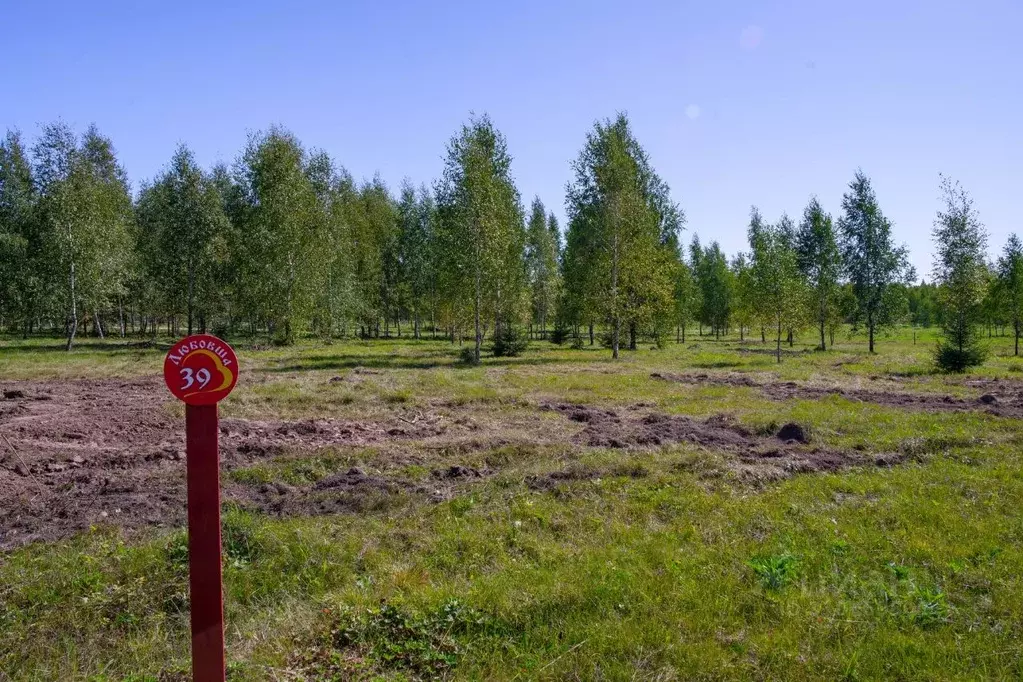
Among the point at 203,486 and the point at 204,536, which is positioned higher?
the point at 203,486

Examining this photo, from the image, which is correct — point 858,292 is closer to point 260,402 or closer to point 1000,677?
point 260,402

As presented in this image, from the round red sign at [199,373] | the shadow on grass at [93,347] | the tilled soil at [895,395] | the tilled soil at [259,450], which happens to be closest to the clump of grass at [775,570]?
the tilled soil at [259,450]

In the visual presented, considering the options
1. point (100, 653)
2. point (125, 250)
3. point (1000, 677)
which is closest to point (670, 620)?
point (1000, 677)

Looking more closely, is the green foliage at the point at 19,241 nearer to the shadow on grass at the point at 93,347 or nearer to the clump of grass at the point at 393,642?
the shadow on grass at the point at 93,347

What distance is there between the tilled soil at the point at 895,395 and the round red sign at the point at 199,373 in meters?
18.1

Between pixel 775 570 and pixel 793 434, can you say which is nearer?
pixel 775 570

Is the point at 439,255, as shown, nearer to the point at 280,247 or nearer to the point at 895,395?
the point at 280,247

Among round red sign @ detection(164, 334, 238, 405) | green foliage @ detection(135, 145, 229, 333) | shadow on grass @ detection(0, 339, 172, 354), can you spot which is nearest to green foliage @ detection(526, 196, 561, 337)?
green foliage @ detection(135, 145, 229, 333)

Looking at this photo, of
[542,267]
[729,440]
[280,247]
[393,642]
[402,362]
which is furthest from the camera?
[542,267]

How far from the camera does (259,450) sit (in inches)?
493

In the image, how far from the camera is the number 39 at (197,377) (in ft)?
11.9

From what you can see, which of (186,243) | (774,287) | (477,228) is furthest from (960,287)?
(186,243)

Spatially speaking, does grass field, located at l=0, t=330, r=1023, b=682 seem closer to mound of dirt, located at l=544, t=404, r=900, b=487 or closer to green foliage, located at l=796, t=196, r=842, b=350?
mound of dirt, located at l=544, t=404, r=900, b=487

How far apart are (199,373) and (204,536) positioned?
92 centimetres
